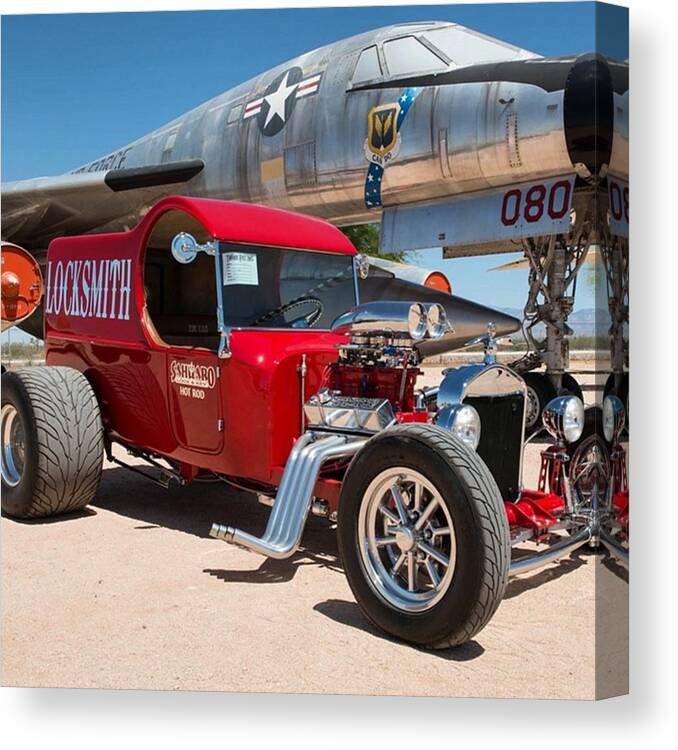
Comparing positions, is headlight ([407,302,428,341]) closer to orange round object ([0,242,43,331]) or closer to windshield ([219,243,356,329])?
windshield ([219,243,356,329])

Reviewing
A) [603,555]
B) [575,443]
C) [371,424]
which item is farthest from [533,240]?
[603,555]

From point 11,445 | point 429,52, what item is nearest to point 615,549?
point 429,52

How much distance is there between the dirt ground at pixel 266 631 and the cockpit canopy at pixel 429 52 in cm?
248

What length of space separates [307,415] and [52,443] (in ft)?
5.51

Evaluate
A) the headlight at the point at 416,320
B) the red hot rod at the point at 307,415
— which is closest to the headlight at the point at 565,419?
the red hot rod at the point at 307,415

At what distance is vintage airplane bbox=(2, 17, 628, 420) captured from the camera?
459cm

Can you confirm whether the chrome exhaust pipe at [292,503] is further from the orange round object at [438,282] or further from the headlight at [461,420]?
the orange round object at [438,282]

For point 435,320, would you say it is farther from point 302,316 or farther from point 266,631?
point 266,631

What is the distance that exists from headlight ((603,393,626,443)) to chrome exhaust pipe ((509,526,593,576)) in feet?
1.66

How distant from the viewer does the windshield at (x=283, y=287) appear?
444cm

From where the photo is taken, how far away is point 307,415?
4.16 metres

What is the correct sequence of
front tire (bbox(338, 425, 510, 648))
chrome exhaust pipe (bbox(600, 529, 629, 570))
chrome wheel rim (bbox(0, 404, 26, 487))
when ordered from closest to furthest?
1. front tire (bbox(338, 425, 510, 648))
2. chrome exhaust pipe (bbox(600, 529, 629, 570))
3. chrome wheel rim (bbox(0, 404, 26, 487))

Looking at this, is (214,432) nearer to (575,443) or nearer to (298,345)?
(298,345)

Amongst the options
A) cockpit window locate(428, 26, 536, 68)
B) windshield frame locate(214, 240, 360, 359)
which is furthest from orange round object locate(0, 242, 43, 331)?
cockpit window locate(428, 26, 536, 68)
